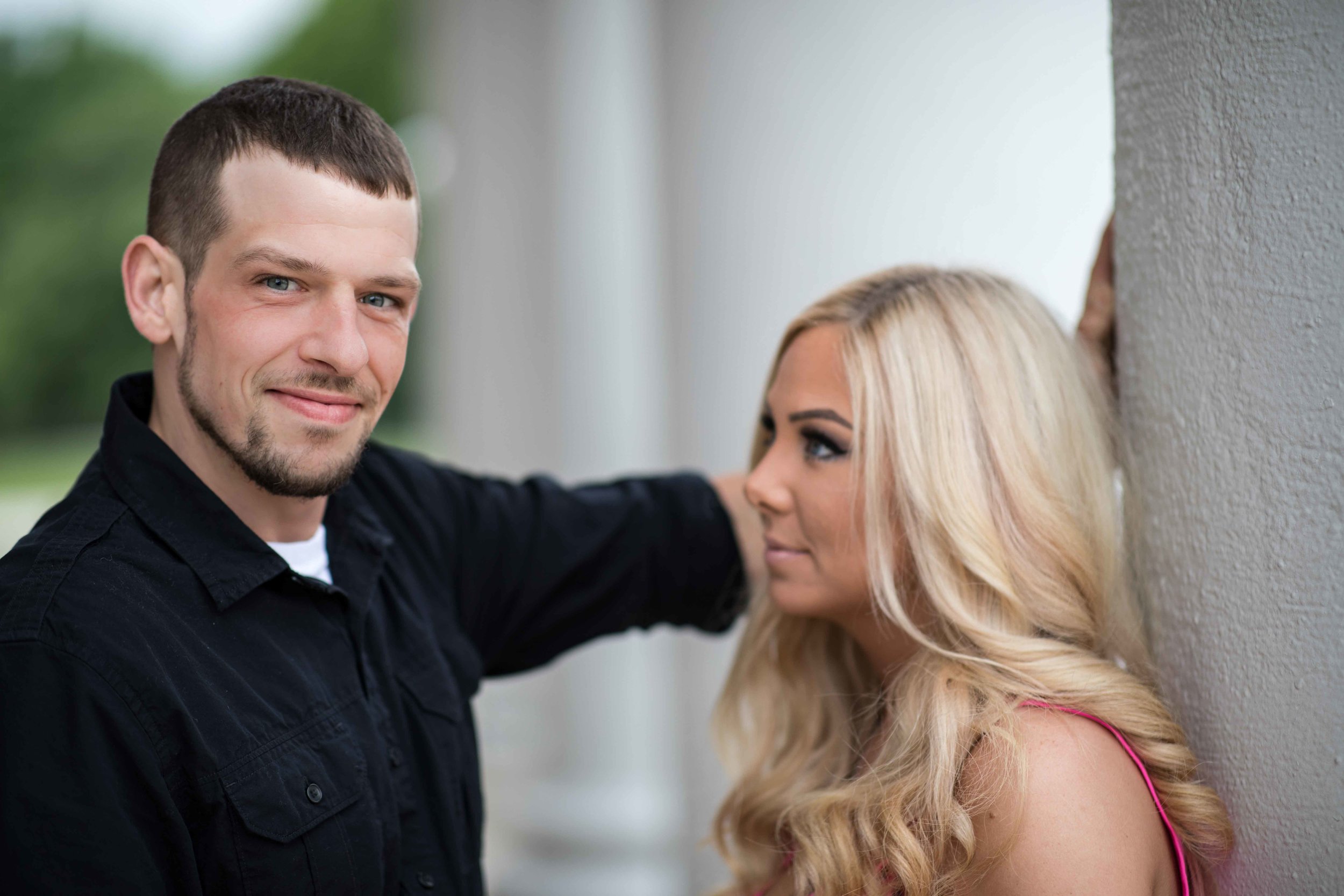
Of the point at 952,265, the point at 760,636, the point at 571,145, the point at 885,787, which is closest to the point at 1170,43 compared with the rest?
the point at 952,265

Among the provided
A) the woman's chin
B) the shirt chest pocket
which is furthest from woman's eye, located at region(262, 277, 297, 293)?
the woman's chin

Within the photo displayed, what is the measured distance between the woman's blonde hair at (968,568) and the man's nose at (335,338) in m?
0.79

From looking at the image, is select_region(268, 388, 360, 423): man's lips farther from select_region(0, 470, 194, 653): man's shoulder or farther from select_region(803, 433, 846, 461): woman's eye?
select_region(803, 433, 846, 461): woman's eye

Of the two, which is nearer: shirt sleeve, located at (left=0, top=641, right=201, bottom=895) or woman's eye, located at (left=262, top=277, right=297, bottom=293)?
shirt sleeve, located at (left=0, top=641, right=201, bottom=895)

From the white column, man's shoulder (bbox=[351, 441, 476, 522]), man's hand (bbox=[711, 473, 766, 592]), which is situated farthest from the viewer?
the white column

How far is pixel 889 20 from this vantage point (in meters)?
2.66

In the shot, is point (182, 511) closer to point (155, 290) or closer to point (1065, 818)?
point (155, 290)

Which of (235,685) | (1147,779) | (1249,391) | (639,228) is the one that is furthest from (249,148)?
(639,228)

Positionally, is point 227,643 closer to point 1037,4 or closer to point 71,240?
point 1037,4

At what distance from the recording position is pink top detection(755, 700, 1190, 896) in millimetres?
1460

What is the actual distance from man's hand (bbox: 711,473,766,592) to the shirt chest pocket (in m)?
0.95

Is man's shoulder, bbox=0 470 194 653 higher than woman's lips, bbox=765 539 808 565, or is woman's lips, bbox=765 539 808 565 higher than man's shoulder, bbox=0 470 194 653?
man's shoulder, bbox=0 470 194 653

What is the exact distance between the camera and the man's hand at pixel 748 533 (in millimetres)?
2221

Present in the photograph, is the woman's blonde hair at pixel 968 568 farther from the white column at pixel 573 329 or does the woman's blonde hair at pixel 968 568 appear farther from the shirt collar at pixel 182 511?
the white column at pixel 573 329
